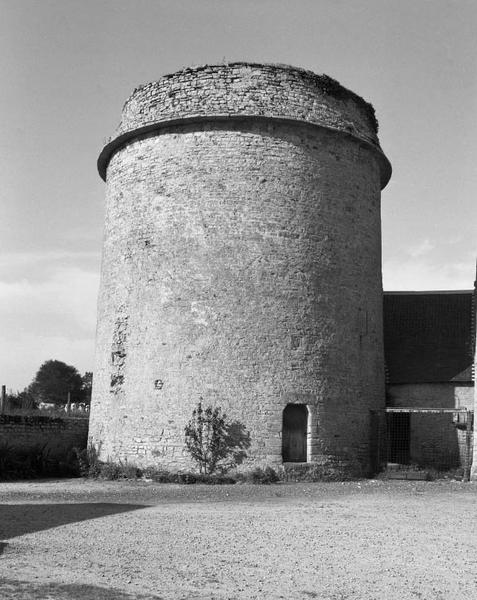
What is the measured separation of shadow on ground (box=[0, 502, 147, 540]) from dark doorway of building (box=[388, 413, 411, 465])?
9.84 metres

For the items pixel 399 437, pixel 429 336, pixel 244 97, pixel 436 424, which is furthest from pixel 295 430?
pixel 244 97

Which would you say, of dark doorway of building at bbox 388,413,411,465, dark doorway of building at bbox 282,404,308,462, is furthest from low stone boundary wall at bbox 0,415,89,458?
dark doorway of building at bbox 388,413,411,465

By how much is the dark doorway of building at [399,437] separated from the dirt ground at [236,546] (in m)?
5.97

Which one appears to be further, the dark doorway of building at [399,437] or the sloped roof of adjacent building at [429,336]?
the sloped roof of adjacent building at [429,336]

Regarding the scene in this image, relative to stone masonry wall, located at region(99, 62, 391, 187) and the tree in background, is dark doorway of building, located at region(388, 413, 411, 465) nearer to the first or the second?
stone masonry wall, located at region(99, 62, 391, 187)

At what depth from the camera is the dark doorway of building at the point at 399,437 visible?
66.9 feet

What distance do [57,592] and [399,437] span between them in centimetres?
1522

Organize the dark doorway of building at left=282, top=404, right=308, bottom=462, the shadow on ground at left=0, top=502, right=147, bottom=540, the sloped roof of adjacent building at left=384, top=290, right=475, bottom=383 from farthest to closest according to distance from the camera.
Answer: the sloped roof of adjacent building at left=384, top=290, right=475, bottom=383
the dark doorway of building at left=282, top=404, right=308, bottom=462
the shadow on ground at left=0, top=502, right=147, bottom=540

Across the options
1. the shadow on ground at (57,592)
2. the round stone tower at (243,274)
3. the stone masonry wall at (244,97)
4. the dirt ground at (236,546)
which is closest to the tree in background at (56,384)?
Result: the round stone tower at (243,274)

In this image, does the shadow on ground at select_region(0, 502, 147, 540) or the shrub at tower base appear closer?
the shadow on ground at select_region(0, 502, 147, 540)

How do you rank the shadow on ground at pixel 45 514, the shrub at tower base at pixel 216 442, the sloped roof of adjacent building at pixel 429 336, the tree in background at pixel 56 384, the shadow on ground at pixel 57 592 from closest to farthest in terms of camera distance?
the shadow on ground at pixel 57 592 < the shadow on ground at pixel 45 514 < the shrub at tower base at pixel 216 442 < the sloped roof of adjacent building at pixel 429 336 < the tree in background at pixel 56 384

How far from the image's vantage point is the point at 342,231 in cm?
1884

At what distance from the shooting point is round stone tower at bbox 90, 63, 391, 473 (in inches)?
688

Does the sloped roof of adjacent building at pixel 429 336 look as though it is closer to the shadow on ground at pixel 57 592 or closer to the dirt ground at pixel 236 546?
the dirt ground at pixel 236 546
